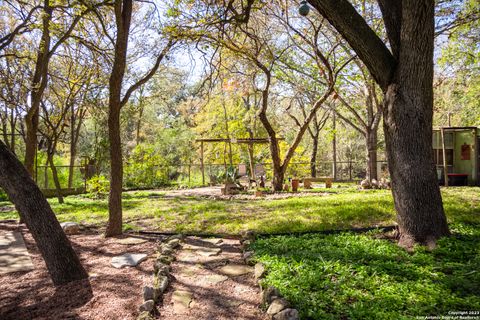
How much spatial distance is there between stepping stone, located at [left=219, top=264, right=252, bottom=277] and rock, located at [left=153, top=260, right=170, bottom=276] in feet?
1.88

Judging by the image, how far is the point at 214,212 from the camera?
655 cm

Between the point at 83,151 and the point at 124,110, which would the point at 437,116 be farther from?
the point at 83,151

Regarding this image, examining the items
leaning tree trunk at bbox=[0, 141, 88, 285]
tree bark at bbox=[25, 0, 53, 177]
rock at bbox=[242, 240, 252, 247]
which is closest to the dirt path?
rock at bbox=[242, 240, 252, 247]

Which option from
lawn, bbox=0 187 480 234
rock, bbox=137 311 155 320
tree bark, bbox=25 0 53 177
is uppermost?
tree bark, bbox=25 0 53 177

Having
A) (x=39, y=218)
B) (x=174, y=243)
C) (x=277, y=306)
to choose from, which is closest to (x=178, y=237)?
(x=174, y=243)

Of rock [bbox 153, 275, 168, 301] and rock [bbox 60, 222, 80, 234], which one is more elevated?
rock [bbox 60, 222, 80, 234]

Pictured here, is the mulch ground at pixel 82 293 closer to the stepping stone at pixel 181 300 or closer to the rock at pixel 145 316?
the rock at pixel 145 316

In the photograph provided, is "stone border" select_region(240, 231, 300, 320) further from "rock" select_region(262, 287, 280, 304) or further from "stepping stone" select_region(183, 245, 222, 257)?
"stepping stone" select_region(183, 245, 222, 257)

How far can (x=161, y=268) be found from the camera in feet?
11.5

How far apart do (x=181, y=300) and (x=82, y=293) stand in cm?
99

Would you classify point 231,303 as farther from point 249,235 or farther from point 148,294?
point 249,235

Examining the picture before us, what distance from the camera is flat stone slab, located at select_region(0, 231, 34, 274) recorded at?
4062 mm

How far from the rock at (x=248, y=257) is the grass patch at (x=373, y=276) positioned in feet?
0.28

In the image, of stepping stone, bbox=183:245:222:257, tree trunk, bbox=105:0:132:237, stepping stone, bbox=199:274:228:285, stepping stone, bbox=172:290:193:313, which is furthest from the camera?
tree trunk, bbox=105:0:132:237
